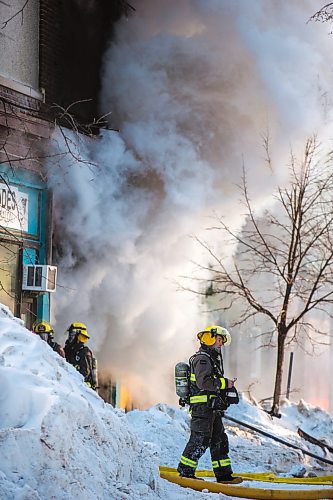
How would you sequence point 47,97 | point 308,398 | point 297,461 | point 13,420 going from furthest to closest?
point 308,398, point 47,97, point 297,461, point 13,420

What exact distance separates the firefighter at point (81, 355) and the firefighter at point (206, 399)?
13.0 ft

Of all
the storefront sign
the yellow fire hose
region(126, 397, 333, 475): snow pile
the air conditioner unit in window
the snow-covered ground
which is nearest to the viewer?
the snow-covered ground

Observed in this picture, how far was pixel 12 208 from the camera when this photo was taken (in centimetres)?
1464

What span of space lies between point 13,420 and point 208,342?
3047 mm

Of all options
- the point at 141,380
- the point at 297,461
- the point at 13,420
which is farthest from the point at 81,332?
the point at 13,420

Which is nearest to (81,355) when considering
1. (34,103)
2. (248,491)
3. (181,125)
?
(248,491)

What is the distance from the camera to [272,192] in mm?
18078

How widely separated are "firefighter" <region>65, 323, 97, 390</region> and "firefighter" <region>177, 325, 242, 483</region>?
398cm

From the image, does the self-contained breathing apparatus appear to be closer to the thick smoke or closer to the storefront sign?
the storefront sign

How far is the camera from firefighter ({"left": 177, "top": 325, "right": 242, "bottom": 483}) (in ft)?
27.5

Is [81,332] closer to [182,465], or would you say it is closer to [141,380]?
[182,465]

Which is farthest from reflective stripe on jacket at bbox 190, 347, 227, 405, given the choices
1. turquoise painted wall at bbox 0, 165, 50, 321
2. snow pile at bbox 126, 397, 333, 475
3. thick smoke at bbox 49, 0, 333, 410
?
thick smoke at bbox 49, 0, 333, 410

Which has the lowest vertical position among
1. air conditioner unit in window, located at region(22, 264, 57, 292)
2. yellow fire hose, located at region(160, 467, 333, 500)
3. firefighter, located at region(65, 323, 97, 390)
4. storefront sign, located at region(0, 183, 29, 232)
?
yellow fire hose, located at region(160, 467, 333, 500)

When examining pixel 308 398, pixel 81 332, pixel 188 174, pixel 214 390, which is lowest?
pixel 214 390
